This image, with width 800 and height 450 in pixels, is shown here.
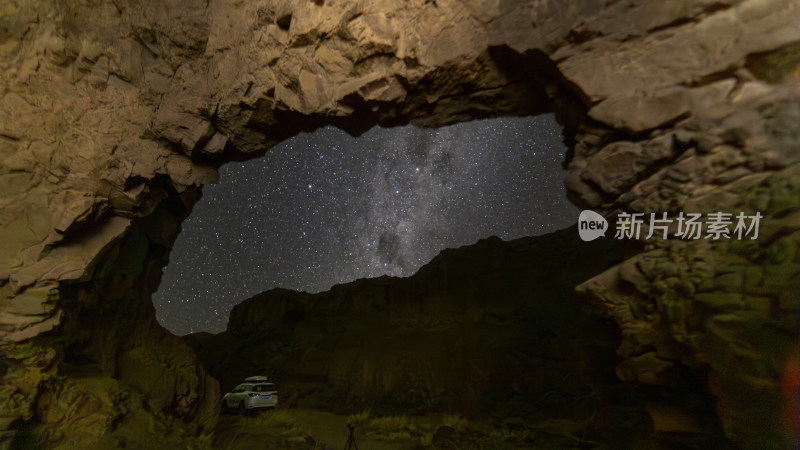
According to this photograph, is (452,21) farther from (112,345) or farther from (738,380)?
(112,345)

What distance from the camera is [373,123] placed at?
3.94m

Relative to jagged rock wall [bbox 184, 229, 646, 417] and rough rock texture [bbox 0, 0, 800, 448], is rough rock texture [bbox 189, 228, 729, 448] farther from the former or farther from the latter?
rough rock texture [bbox 0, 0, 800, 448]

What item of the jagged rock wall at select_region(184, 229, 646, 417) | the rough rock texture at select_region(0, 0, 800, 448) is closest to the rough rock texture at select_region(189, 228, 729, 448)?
the jagged rock wall at select_region(184, 229, 646, 417)

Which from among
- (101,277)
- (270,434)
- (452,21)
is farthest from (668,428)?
(101,277)

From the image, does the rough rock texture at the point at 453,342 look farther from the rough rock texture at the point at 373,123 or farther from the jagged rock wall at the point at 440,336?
the rough rock texture at the point at 373,123

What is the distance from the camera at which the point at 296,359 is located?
7648 mm

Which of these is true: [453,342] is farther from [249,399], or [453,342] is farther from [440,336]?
[249,399]

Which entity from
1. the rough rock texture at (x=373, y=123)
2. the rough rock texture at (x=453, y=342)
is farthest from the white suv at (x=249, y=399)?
the rough rock texture at (x=453, y=342)

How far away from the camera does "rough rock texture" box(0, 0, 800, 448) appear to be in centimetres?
221

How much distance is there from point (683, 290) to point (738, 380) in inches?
19.0

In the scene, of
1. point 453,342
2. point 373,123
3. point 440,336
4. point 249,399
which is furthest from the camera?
point 440,336

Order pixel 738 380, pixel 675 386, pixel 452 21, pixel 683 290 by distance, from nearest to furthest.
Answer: pixel 738 380 → pixel 683 290 → pixel 675 386 → pixel 452 21

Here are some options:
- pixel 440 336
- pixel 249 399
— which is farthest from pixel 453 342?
pixel 249 399

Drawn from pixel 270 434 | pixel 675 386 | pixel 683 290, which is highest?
pixel 683 290
